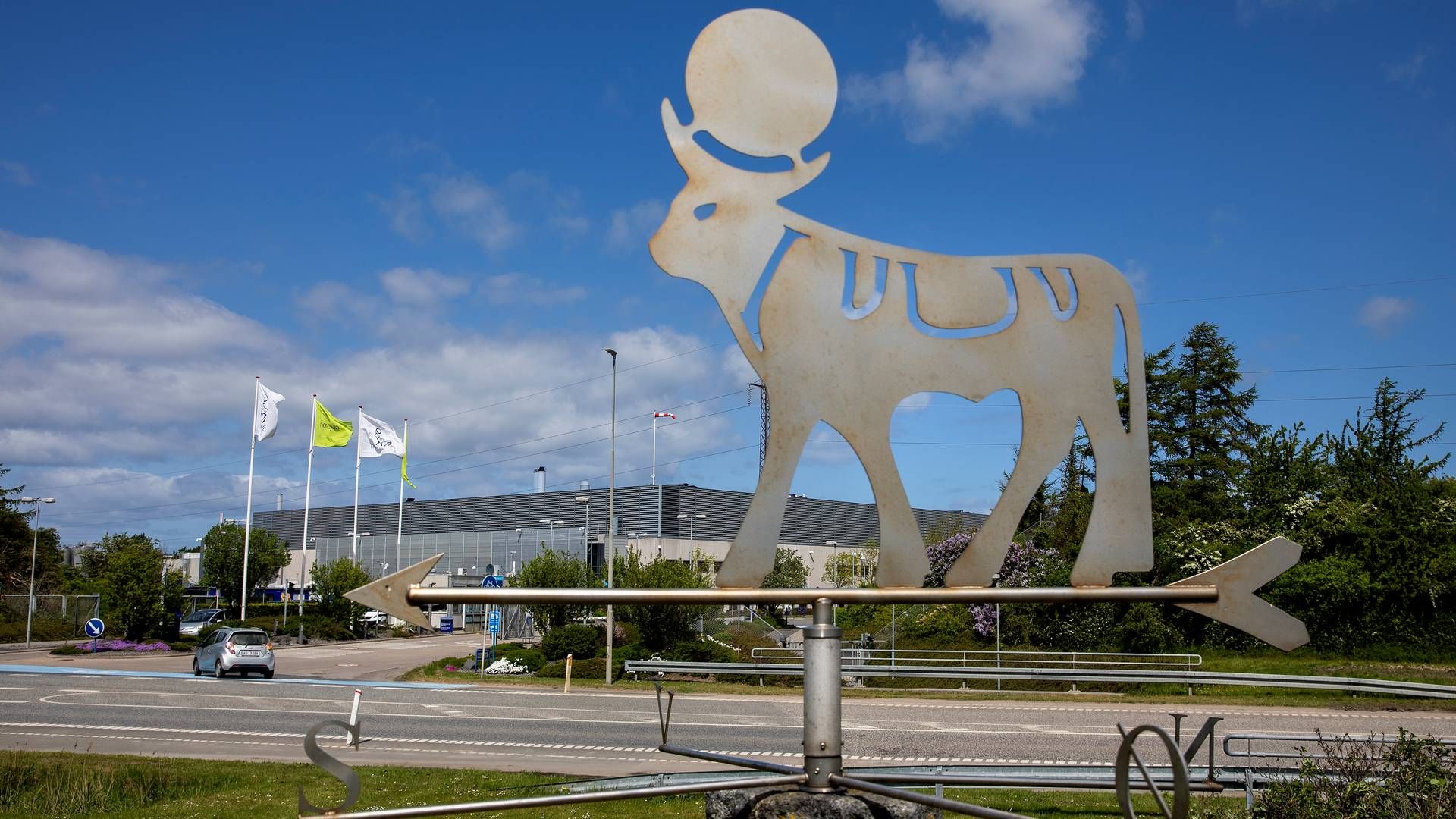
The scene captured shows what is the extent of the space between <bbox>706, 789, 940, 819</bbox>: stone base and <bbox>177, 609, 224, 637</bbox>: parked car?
1727 inches

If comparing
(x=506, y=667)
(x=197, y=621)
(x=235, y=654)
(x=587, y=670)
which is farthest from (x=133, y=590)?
(x=587, y=670)

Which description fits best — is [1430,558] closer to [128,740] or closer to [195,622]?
[128,740]

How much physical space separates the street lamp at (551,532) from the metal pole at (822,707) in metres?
53.6

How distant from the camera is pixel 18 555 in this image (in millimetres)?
51406

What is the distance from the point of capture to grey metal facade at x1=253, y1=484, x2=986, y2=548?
184 ft

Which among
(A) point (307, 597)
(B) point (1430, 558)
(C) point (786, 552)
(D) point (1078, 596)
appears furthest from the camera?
(A) point (307, 597)

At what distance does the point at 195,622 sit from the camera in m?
44.4

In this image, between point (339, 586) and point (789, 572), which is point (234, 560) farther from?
point (789, 572)

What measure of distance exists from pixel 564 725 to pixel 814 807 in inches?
582

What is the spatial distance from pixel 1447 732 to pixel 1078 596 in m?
16.6

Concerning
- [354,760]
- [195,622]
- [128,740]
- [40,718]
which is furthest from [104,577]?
[354,760]

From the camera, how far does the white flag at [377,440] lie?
149ft

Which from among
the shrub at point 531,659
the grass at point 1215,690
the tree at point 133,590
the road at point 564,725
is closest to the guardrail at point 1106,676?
the road at point 564,725

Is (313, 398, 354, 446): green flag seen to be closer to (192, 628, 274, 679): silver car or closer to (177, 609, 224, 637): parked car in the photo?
(177, 609, 224, 637): parked car
